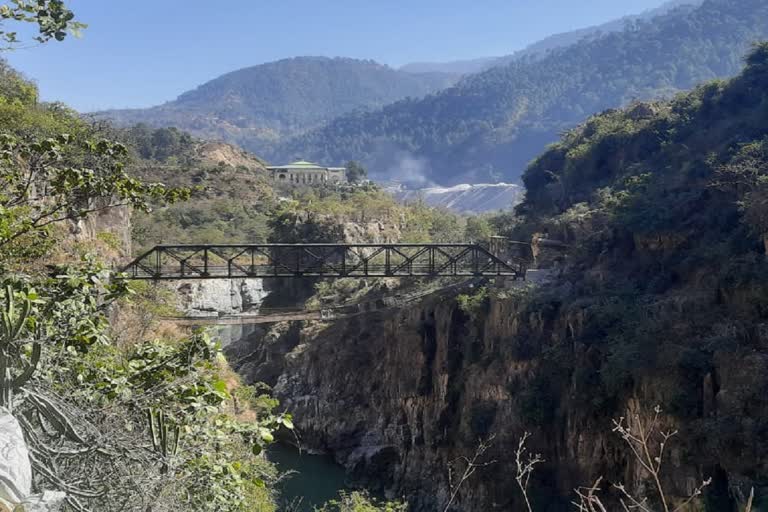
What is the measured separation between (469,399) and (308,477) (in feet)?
24.4

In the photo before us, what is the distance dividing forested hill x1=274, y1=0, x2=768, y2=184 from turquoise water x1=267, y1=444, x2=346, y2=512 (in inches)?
5006

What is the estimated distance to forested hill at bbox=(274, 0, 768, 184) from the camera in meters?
158

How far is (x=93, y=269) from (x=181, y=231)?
4603 cm

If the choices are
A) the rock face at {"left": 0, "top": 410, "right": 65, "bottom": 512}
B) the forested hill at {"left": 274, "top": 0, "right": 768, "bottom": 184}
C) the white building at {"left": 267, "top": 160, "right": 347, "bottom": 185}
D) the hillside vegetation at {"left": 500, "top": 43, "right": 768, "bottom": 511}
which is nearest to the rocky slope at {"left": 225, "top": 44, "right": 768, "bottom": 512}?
the hillside vegetation at {"left": 500, "top": 43, "right": 768, "bottom": 511}

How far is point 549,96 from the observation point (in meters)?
186

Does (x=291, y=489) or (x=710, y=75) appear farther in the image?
(x=710, y=75)

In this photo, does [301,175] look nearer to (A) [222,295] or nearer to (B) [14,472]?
(A) [222,295]

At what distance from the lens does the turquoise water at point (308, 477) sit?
86.7 ft

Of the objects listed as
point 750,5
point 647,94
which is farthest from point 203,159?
point 750,5

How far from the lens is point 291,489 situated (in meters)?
27.4

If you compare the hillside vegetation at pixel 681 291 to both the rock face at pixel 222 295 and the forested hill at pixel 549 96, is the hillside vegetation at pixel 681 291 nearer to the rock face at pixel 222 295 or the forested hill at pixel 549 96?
the rock face at pixel 222 295

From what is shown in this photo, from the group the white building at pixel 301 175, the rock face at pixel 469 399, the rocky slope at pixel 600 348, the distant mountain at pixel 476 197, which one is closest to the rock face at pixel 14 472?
the rocky slope at pixel 600 348

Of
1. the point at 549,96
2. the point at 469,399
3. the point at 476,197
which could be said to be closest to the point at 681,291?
the point at 469,399

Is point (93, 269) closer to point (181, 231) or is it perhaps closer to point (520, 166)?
point (181, 231)
